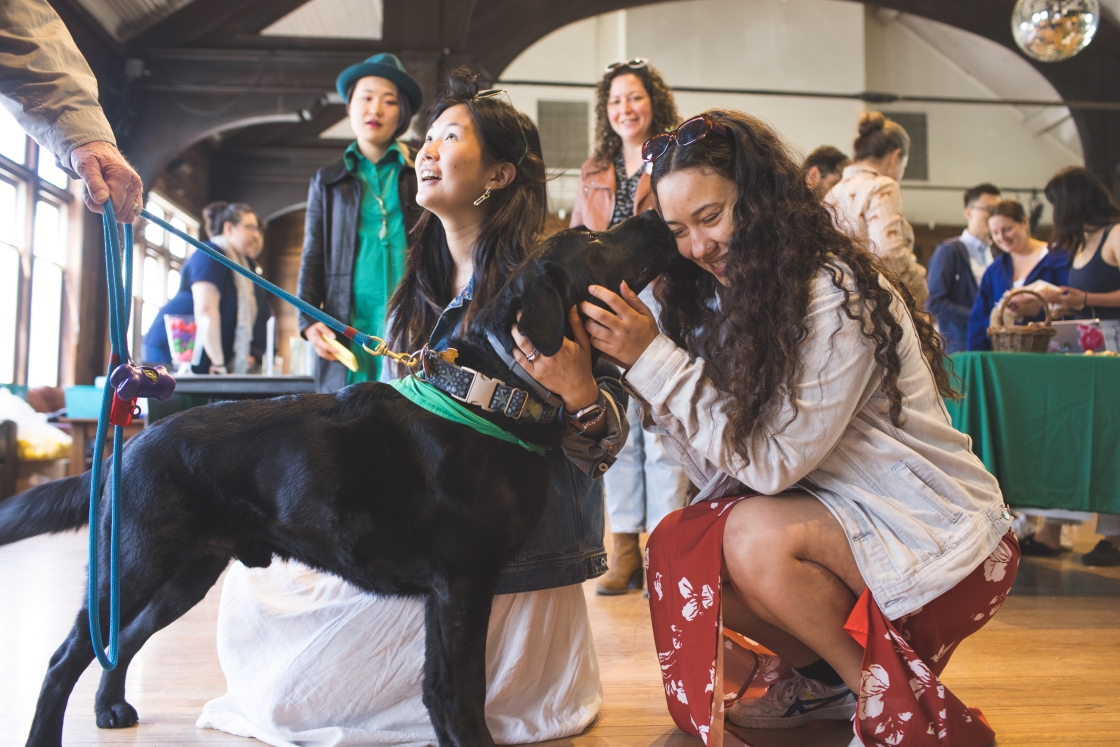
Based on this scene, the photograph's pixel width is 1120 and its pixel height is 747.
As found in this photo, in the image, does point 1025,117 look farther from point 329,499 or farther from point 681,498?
point 329,499

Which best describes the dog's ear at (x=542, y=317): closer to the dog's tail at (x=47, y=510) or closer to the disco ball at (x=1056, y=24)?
the dog's tail at (x=47, y=510)

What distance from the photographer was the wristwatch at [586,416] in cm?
125

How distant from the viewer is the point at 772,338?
125cm

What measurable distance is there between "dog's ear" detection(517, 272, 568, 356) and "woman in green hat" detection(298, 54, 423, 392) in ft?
4.15

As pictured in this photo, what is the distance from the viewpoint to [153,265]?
960 cm

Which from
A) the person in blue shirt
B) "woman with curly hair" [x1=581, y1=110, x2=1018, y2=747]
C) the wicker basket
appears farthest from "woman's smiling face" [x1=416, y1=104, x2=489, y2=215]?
the person in blue shirt

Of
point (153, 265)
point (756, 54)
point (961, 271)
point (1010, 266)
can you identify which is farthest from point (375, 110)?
point (756, 54)

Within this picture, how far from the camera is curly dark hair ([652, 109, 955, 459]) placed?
1235 mm

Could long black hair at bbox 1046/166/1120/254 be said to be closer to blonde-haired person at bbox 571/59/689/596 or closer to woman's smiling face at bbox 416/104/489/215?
blonde-haired person at bbox 571/59/689/596

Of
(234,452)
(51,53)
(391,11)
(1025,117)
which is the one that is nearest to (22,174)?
(391,11)

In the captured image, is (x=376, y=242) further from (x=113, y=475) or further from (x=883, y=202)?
(x=883, y=202)

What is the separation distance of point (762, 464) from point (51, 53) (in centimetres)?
138

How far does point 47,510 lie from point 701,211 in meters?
1.17

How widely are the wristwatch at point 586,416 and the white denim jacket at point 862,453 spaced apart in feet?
0.23
